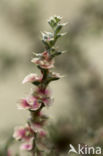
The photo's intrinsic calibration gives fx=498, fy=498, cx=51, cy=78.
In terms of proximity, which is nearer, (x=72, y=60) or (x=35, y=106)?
(x=35, y=106)

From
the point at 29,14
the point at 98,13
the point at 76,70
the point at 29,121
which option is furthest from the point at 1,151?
the point at 29,14

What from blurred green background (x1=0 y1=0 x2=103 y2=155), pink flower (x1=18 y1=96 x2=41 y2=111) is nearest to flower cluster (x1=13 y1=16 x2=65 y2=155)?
pink flower (x1=18 y1=96 x2=41 y2=111)

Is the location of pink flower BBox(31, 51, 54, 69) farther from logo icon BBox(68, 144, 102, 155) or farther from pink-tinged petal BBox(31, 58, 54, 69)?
logo icon BBox(68, 144, 102, 155)

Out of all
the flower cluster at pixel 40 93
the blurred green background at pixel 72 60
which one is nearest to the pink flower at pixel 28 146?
the flower cluster at pixel 40 93

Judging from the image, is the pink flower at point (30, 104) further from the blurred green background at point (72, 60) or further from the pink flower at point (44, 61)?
the blurred green background at point (72, 60)

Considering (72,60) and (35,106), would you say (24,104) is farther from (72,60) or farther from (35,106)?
(72,60)

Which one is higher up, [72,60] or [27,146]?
[72,60]

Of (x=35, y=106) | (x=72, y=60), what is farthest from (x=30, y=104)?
(x=72, y=60)
